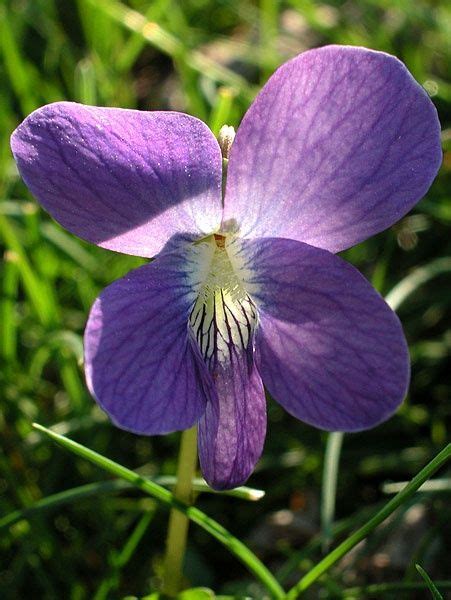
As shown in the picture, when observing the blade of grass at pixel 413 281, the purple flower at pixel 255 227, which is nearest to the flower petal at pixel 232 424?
the purple flower at pixel 255 227

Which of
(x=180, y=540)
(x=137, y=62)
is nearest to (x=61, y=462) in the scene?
(x=180, y=540)

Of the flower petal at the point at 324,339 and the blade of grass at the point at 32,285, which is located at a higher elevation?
the flower petal at the point at 324,339

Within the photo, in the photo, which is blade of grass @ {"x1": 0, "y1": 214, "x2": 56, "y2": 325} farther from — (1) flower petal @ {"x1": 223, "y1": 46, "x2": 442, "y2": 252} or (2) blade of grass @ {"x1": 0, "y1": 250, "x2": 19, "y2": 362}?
(1) flower petal @ {"x1": 223, "y1": 46, "x2": 442, "y2": 252}

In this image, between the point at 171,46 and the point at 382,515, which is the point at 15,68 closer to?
the point at 171,46

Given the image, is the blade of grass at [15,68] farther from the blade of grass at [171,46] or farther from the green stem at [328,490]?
the green stem at [328,490]

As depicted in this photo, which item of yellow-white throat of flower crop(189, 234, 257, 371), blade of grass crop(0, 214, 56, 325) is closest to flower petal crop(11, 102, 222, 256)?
yellow-white throat of flower crop(189, 234, 257, 371)

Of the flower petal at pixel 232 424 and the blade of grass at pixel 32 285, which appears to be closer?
the flower petal at pixel 232 424

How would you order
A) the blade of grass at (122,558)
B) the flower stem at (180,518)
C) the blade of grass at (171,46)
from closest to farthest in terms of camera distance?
the flower stem at (180,518) < the blade of grass at (122,558) < the blade of grass at (171,46)
